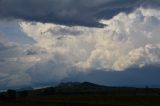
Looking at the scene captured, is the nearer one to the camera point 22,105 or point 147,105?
point 147,105

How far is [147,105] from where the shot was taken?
13362cm

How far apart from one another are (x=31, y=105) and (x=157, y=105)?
1853 inches

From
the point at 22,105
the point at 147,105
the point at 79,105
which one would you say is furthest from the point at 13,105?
the point at 147,105

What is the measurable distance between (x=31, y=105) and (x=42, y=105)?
6.73 meters

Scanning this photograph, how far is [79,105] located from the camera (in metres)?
139

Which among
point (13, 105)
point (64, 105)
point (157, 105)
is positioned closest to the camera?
point (157, 105)

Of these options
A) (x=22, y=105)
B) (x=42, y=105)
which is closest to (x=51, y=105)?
(x=42, y=105)

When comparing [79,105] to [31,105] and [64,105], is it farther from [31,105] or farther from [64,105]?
[31,105]

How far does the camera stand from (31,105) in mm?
148500

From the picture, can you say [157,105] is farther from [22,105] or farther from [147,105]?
[22,105]

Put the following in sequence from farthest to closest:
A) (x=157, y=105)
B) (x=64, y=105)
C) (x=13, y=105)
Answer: (x=13, y=105), (x=64, y=105), (x=157, y=105)

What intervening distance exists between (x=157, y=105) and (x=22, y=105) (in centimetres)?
5078

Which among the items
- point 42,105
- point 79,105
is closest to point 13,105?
point 42,105

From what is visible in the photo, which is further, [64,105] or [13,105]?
[13,105]
